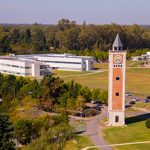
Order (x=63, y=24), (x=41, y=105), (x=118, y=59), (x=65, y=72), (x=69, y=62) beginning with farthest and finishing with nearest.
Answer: (x=63, y=24) → (x=69, y=62) → (x=65, y=72) → (x=41, y=105) → (x=118, y=59)

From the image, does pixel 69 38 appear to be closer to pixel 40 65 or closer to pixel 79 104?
pixel 40 65

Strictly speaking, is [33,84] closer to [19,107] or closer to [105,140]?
[19,107]

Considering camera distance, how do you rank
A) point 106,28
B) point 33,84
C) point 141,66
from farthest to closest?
point 106,28, point 141,66, point 33,84

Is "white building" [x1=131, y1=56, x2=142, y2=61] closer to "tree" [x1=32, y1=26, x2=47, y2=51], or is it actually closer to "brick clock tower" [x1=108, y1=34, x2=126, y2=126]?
"tree" [x1=32, y1=26, x2=47, y2=51]

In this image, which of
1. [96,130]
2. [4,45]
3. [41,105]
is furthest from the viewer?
[4,45]

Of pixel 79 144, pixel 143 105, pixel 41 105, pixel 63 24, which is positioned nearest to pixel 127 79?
pixel 143 105

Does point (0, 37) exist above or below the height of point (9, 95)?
above

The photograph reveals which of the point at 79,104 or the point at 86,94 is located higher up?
the point at 86,94

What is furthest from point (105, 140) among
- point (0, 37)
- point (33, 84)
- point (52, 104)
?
point (0, 37)
